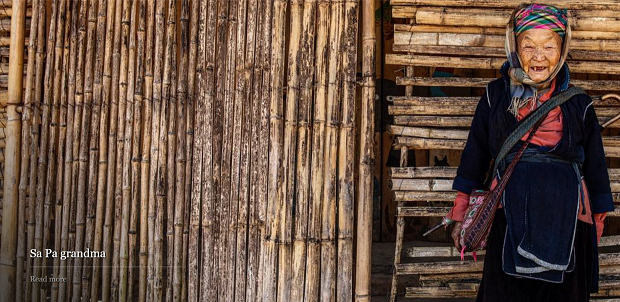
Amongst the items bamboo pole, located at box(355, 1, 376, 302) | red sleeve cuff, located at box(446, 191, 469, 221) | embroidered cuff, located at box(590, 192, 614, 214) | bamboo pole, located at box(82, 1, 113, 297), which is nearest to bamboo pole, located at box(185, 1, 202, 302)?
bamboo pole, located at box(82, 1, 113, 297)

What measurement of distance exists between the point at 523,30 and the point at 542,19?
87mm

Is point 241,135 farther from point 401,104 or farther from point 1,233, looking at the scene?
point 1,233

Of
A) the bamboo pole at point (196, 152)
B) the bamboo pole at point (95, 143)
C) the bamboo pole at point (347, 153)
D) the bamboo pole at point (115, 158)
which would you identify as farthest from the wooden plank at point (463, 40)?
the bamboo pole at point (95, 143)

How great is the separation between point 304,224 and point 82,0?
1.81 m

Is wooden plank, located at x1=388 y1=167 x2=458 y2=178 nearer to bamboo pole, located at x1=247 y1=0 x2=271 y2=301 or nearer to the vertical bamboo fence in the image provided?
the vertical bamboo fence

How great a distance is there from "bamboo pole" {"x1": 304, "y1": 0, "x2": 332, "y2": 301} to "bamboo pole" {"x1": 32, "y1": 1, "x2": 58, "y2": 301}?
1550mm

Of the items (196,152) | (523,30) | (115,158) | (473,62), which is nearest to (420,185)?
(473,62)

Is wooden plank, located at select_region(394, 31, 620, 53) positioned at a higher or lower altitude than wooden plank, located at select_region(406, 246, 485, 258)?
higher

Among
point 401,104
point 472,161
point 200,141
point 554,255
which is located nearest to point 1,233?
point 200,141

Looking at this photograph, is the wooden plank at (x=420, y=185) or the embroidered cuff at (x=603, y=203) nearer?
the embroidered cuff at (x=603, y=203)

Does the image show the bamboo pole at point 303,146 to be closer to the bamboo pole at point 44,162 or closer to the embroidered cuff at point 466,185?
the embroidered cuff at point 466,185

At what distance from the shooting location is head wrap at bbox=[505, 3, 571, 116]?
2.82m

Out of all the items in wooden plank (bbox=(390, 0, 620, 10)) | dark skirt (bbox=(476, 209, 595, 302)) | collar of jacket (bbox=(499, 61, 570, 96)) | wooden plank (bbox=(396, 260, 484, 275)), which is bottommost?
wooden plank (bbox=(396, 260, 484, 275))

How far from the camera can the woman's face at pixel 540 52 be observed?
2818 millimetres
